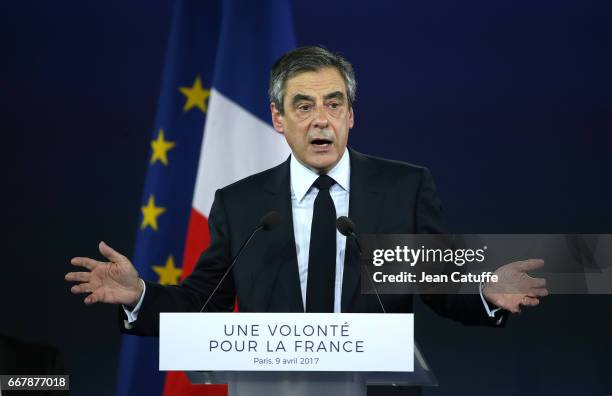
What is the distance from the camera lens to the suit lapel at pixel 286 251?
89.0 inches

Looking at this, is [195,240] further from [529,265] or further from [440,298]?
[529,265]

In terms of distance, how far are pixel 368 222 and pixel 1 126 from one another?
7.67 feet

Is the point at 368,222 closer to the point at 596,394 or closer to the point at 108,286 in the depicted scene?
the point at 108,286

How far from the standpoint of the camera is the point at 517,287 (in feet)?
6.55

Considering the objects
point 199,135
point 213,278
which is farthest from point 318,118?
point 199,135

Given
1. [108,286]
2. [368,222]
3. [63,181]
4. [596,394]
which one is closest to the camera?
[108,286]

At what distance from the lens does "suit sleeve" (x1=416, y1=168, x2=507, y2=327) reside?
216 cm

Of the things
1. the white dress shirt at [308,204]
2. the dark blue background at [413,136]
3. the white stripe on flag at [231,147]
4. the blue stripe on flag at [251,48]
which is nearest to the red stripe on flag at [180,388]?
the white stripe on flag at [231,147]

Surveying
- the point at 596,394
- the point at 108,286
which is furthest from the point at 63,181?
the point at 596,394

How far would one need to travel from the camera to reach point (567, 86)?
383cm

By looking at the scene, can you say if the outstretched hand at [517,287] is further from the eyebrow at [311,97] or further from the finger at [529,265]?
the eyebrow at [311,97]

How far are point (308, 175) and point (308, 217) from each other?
125mm

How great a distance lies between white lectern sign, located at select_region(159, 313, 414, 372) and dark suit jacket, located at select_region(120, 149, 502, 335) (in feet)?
1.10

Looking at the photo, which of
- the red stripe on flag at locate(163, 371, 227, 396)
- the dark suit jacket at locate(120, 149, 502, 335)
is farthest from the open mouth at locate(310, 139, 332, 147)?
the red stripe on flag at locate(163, 371, 227, 396)
